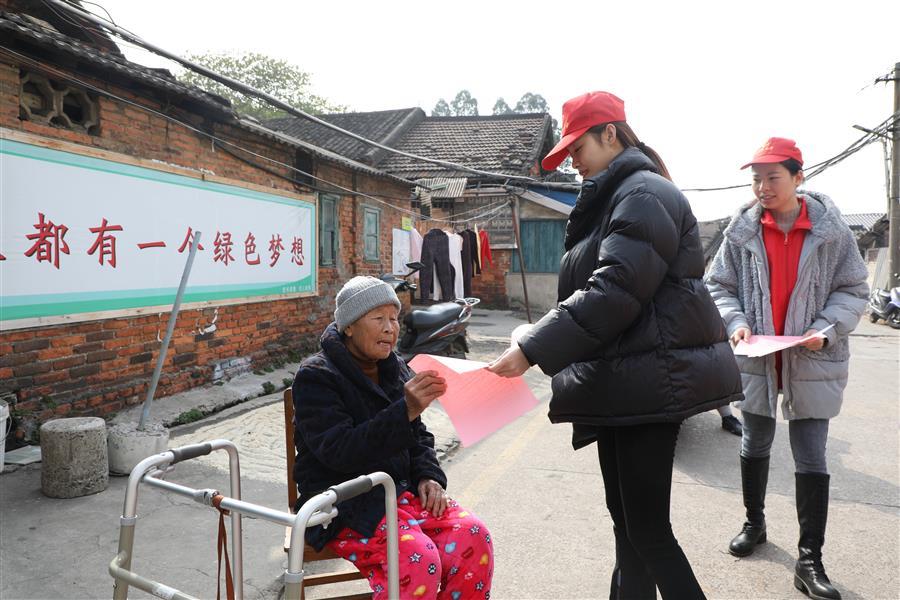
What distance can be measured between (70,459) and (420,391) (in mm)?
3001

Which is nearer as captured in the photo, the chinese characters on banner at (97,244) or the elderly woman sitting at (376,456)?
the elderly woman sitting at (376,456)

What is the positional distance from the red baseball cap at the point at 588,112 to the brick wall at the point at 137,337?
173 inches

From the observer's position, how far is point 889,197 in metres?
15.3

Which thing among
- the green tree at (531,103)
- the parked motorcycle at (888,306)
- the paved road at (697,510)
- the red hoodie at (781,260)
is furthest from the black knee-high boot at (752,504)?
the green tree at (531,103)

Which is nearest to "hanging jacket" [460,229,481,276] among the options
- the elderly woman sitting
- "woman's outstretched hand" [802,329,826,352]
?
"woman's outstretched hand" [802,329,826,352]

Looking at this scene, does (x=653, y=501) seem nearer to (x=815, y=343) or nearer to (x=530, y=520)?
(x=815, y=343)

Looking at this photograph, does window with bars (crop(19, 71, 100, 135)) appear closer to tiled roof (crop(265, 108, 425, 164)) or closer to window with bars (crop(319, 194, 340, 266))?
window with bars (crop(319, 194, 340, 266))

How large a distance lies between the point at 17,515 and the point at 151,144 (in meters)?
3.64

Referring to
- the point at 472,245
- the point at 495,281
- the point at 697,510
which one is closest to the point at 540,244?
the point at 495,281

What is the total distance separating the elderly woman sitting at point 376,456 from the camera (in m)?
1.98

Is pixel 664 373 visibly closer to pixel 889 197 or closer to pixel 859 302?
pixel 859 302

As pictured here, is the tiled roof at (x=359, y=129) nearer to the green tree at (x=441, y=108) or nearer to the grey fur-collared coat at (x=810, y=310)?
the grey fur-collared coat at (x=810, y=310)

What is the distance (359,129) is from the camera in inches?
790

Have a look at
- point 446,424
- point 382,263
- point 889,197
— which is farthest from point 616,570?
point 889,197
